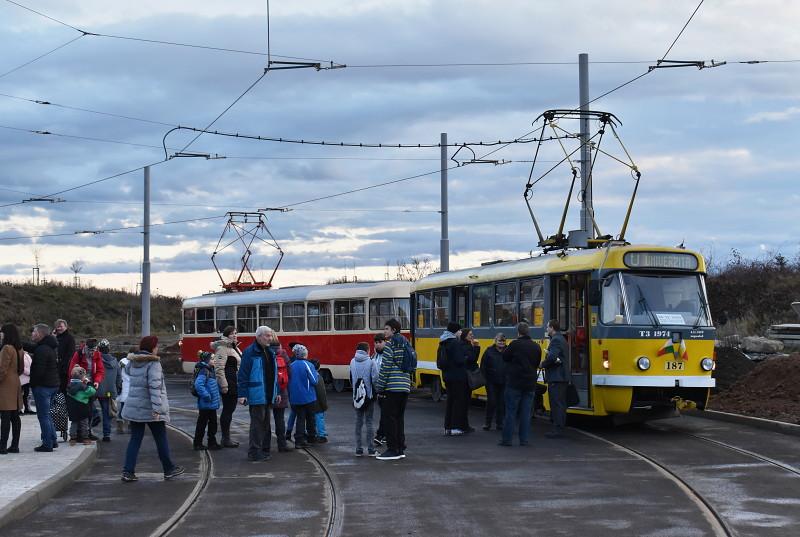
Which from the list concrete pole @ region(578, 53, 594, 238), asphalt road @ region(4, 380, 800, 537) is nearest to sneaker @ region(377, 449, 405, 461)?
asphalt road @ region(4, 380, 800, 537)

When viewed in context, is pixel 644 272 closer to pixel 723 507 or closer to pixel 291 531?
pixel 723 507

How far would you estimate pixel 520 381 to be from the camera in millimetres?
16766

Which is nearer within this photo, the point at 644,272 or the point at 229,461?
the point at 229,461

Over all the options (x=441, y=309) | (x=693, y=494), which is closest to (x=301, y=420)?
(x=693, y=494)

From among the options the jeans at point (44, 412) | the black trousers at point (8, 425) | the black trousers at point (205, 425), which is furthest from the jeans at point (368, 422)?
the black trousers at point (8, 425)

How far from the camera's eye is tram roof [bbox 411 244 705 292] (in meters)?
18.4

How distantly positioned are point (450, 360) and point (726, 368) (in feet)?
29.7

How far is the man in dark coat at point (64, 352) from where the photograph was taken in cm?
1758

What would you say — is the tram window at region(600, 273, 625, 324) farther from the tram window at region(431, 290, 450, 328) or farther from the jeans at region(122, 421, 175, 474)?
the jeans at region(122, 421, 175, 474)

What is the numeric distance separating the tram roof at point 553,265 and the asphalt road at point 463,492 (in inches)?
111

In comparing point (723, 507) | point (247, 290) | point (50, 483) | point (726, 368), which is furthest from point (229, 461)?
point (247, 290)

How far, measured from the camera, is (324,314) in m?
33.6

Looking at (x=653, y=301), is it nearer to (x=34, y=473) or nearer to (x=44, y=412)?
(x=44, y=412)

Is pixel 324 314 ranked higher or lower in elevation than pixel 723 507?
higher
